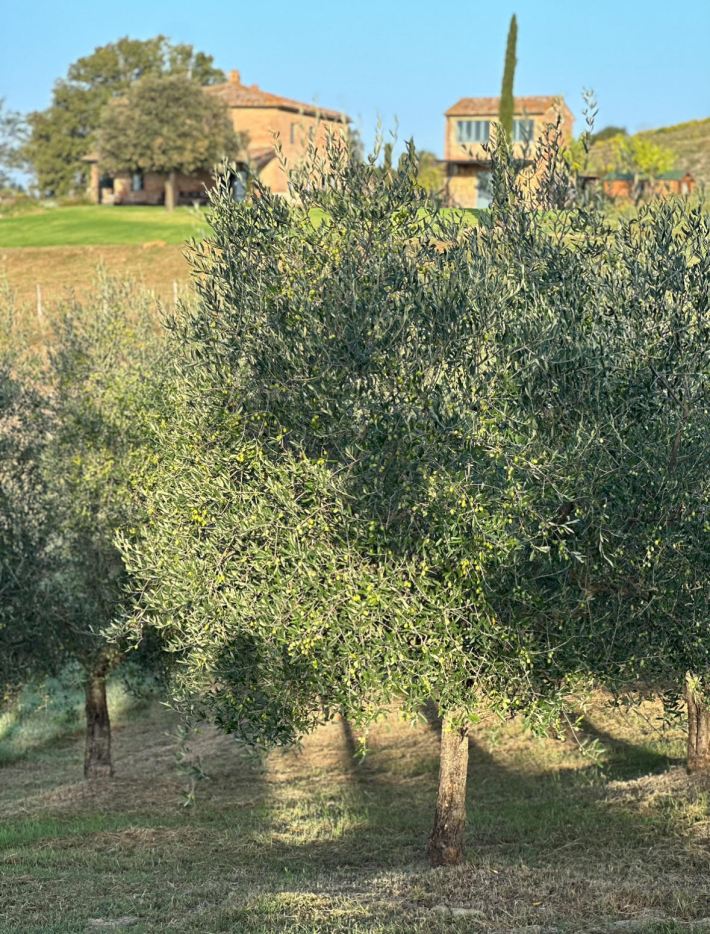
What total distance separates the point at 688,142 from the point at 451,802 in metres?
163

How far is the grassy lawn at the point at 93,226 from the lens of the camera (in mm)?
82062

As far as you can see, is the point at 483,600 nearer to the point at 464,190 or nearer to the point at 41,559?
the point at 41,559

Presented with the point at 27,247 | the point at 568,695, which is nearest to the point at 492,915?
the point at 568,695

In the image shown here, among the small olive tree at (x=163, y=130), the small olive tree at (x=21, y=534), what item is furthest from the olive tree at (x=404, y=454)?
the small olive tree at (x=163, y=130)

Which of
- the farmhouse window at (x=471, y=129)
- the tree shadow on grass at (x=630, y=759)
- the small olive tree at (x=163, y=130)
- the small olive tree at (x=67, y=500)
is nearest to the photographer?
the small olive tree at (x=67, y=500)

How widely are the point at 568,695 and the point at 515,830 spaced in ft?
20.5

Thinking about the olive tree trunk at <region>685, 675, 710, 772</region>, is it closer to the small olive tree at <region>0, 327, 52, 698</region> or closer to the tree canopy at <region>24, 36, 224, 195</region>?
the small olive tree at <region>0, 327, 52, 698</region>

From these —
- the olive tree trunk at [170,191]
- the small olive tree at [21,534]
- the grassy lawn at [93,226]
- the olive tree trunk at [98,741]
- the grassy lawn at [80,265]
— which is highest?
the olive tree trunk at [170,191]

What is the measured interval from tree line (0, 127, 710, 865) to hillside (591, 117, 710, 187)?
420ft

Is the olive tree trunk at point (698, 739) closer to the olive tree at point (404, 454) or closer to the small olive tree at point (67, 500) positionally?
the olive tree at point (404, 454)

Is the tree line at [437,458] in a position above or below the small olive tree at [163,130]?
below

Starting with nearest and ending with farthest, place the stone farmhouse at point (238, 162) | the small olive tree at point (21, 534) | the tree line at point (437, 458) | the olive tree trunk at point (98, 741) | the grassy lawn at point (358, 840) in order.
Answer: the tree line at point (437, 458) < the grassy lawn at point (358, 840) < the small olive tree at point (21, 534) < the olive tree trunk at point (98, 741) < the stone farmhouse at point (238, 162)

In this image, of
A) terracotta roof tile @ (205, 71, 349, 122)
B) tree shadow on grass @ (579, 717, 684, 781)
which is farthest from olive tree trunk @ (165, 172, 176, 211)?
tree shadow on grass @ (579, 717, 684, 781)

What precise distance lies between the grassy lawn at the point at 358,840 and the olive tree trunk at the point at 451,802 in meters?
0.38
